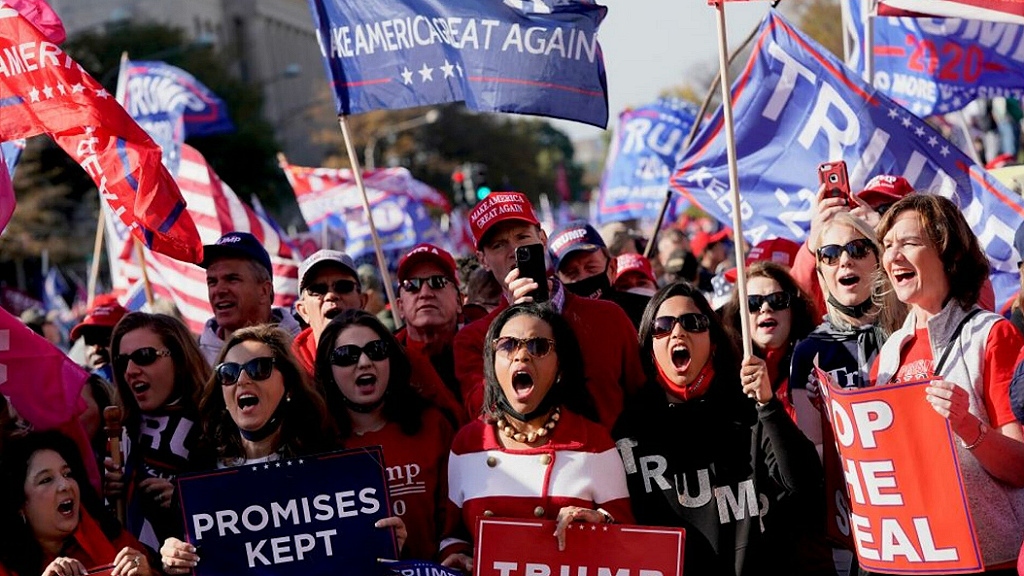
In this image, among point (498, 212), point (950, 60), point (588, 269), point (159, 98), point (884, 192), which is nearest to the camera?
point (498, 212)

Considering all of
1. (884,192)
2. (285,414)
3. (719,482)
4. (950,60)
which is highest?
(950,60)

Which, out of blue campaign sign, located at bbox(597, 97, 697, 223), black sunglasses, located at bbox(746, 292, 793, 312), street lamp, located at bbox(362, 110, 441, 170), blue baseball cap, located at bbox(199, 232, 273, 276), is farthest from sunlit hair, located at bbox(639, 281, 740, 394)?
street lamp, located at bbox(362, 110, 441, 170)

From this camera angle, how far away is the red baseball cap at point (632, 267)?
802 cm

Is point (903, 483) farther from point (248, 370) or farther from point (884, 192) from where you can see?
point (884, 192)

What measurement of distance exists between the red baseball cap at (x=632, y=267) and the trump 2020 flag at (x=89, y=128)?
2.87 m

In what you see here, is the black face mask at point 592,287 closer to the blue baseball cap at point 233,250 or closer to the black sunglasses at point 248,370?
the blue baseball cap at point 233,250

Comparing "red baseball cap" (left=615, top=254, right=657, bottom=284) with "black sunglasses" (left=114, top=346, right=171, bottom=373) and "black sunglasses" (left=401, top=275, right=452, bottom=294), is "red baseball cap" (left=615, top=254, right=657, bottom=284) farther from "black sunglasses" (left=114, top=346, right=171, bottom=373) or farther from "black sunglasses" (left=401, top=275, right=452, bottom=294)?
"black sunglasses" (left=114, top=346, right=171, bottom=373)

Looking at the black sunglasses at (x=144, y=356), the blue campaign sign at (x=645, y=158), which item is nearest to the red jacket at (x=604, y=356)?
the black sunglasses at (x=144, y=356)

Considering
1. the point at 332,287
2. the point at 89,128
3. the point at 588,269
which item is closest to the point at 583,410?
the point at 332,287

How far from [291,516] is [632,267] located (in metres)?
3.67

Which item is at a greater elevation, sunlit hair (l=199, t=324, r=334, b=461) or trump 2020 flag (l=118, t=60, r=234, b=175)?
trump 2020 flag (l=118, t=60, r=234, b=175)

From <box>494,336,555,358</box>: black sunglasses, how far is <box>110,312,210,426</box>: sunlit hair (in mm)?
1498

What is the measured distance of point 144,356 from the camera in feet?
18.5

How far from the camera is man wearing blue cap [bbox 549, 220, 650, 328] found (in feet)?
22.5
